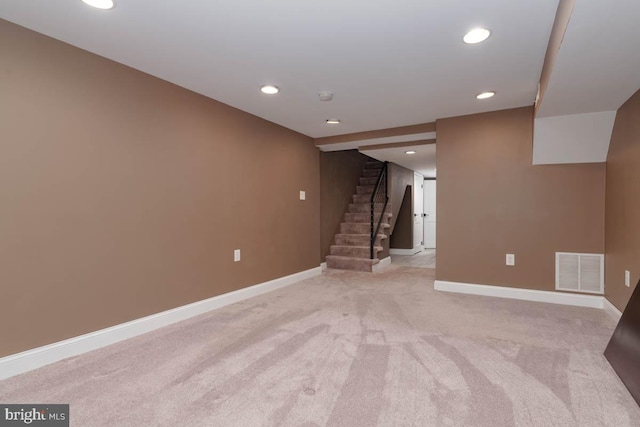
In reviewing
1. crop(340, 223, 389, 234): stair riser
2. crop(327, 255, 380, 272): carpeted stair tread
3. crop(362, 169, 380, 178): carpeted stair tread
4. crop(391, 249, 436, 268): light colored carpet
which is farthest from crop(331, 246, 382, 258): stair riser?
crop(362, 169, 380, 178): carpeted stair tread

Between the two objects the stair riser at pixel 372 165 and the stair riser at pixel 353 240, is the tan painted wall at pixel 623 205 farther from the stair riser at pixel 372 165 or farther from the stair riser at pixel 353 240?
the stair riser at pixel 372 165

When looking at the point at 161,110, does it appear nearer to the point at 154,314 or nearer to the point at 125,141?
the point at 125,141

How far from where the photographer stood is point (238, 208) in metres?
3.53

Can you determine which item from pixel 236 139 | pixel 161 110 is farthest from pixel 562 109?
pixel 161 110

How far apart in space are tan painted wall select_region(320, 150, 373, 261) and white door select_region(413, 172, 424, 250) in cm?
174

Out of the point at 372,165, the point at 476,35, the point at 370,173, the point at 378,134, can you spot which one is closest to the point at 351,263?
the point at 378,134

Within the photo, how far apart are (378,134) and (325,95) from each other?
1509 millimetres

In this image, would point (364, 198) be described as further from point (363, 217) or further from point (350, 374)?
point (350, 374)

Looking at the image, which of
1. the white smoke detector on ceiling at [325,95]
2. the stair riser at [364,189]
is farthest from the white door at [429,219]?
the white smoke detector on ceiling at [325,95]

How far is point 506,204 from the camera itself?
3.60 metres

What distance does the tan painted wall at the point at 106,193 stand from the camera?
6.44ft

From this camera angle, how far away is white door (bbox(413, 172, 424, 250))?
7579mm

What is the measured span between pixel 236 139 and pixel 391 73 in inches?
69.5

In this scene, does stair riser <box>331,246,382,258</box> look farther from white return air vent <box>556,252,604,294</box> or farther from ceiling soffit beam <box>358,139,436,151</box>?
white return air vent <box>556,252,604,294</box>
